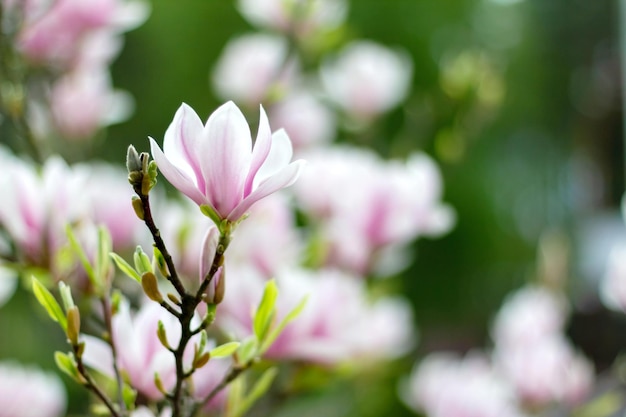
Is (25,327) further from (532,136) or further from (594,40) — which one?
(594,40)

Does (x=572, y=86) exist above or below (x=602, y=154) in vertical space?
above

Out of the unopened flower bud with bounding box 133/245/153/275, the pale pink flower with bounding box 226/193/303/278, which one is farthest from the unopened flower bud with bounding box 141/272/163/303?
the pale pink flower with bounding box 226/193/303/278

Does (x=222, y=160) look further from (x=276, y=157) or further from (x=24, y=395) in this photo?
(x=24, y=395)

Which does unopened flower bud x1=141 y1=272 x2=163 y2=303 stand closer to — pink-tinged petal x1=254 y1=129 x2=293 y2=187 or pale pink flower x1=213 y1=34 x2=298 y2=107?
pink-tinged petal x1=254 y1=129 x2=293 y2=187

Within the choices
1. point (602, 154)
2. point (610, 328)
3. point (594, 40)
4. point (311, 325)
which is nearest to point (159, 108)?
point (610, 328)

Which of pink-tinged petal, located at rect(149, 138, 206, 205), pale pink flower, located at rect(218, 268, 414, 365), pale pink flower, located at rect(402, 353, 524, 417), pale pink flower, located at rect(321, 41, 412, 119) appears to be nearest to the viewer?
pink-tinged petal, located at rect(149, 138, 206, 205)

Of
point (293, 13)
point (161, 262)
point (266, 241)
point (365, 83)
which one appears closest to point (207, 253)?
point (161, 262)

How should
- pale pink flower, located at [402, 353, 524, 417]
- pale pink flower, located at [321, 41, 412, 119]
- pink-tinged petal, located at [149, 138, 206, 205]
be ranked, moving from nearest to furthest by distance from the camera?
1. pink-tinged petal, located at [149, 138, 206, 205]
2. pale pink flower, located at [402, 353, 524, 417]
3. pale pink flower, located at [321, 41, 412, 119]

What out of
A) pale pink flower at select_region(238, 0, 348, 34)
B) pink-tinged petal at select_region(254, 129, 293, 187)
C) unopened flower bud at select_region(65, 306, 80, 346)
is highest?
pale pink flower at select_region(238, 0, 348, 34)
